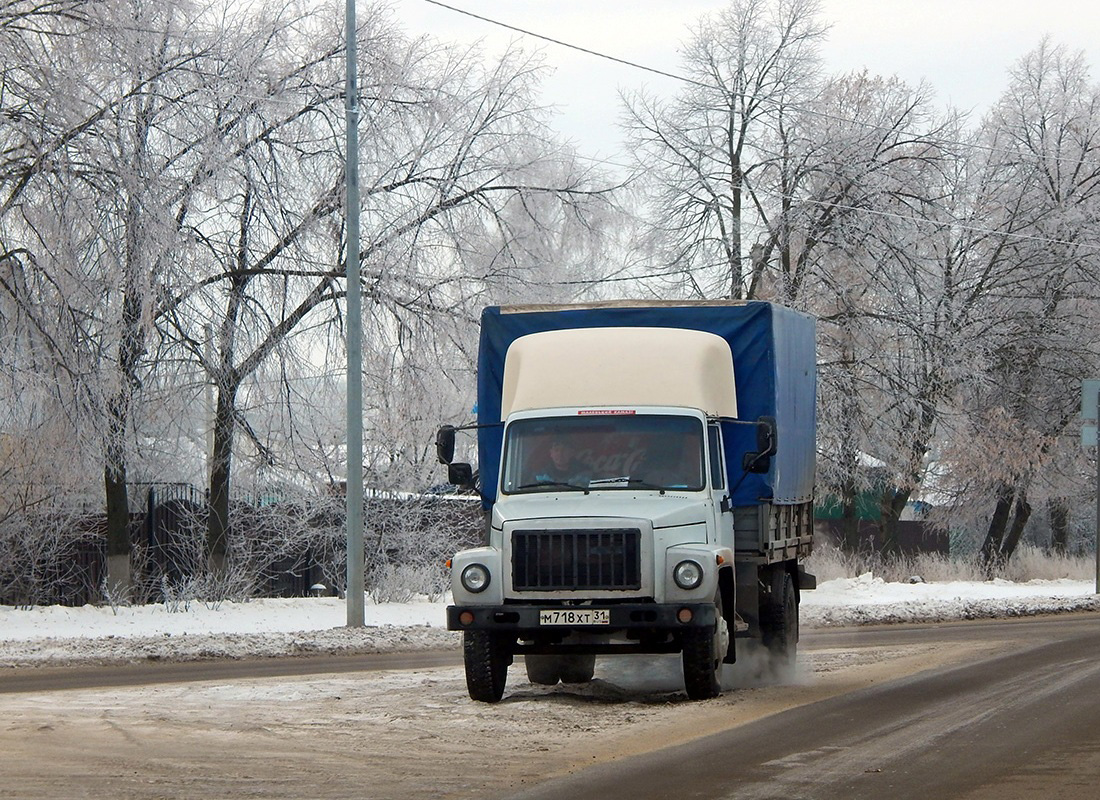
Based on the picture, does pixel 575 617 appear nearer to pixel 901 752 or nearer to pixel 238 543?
pixel 901 752

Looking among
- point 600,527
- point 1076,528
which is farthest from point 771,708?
point 1076,528

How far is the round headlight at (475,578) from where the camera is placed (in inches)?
503

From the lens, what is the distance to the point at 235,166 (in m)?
23.9

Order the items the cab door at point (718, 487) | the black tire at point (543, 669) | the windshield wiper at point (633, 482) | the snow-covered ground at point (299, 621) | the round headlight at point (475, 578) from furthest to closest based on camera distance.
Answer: the snow-covered ground at point (299, 621), the black tire at point (543, 669), the cab door at point (718, 487), the windshield wiper at point (633, 482), the round headlight at point (475, 578)

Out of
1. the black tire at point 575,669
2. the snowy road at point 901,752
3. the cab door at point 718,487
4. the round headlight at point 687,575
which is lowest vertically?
the snowy road at point 901,752

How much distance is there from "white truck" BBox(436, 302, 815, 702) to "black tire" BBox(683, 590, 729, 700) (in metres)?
0.02

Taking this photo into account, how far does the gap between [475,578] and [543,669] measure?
2270 mm

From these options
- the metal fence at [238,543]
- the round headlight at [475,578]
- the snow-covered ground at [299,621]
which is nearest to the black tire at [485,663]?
the round headlight at [475,578]

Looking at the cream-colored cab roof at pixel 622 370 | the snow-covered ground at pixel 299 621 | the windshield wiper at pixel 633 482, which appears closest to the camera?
the windshield wiper at pixel 633 482

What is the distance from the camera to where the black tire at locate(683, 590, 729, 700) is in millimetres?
12656

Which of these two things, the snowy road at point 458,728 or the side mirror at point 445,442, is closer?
the snowy road at point 458,728

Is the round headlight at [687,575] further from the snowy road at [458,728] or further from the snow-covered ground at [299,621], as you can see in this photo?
the snow-covered ground at [299,621]

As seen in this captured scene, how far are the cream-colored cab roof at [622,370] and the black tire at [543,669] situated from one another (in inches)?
92.6

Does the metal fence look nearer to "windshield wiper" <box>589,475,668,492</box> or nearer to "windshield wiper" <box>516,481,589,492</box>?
"windshield wiper" <box>516,481,589,492</box>
